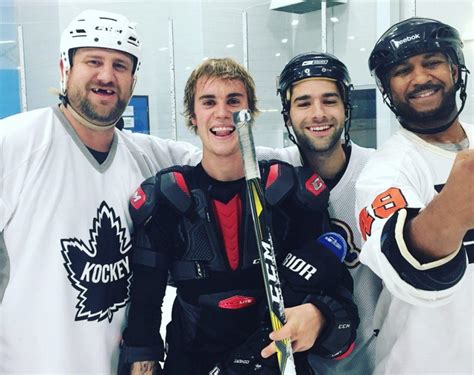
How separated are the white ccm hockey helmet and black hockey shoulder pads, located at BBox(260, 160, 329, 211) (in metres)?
0.70

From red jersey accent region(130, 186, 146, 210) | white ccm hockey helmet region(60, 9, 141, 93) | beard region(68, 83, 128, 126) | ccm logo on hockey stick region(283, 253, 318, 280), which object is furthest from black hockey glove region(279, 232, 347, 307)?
white ccm hockey helmet region(60, 9, 141, 93)

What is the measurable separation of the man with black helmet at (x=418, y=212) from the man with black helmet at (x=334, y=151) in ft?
0.42

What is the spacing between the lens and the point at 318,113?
180cm

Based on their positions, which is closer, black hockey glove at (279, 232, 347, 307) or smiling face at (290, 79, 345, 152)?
black hockey glove at (279, 232, 347, 307)

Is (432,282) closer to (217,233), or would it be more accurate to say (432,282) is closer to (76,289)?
(217,233)

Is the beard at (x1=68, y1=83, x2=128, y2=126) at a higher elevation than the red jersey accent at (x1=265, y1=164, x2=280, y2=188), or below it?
higher

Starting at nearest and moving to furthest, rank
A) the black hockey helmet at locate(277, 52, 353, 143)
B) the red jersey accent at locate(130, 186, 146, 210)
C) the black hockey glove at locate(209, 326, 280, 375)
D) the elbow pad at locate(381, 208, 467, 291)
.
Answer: the elbow pad at locate(381, 208, 467, 291), the black hockey glove at locate(209, 326, 280, 375), the red jersey accent at locate(130, 186, 146, 210), the black hockey helmet at locate(277, 52, 353, 143)

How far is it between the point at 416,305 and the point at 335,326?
29cm

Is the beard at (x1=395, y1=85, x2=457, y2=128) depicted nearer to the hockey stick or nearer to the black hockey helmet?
the black hockey helmet

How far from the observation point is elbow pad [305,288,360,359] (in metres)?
1.51

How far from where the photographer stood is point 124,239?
69.7 inches

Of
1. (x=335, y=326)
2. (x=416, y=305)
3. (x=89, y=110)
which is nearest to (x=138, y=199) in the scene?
(x=89, y=110)

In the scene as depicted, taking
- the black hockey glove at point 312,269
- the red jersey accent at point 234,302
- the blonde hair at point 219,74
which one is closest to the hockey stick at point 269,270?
the black hockey glove at point 312,269

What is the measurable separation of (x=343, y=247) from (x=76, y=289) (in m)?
0.86
